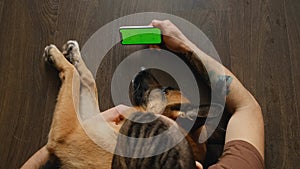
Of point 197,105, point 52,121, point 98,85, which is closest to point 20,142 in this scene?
point 52,121

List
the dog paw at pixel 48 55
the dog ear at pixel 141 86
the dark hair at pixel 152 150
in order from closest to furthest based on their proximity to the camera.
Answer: the dark hair at pixel 152 150, the dog ear at pixel 141 86, the dog paw at pixel 48 55

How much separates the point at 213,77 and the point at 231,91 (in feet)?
0.34

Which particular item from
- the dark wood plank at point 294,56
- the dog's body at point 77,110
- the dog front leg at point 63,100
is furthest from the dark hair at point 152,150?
the dark wood plank at point 294,56

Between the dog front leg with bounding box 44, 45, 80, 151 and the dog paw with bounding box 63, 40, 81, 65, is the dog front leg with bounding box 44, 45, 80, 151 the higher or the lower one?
the lower one

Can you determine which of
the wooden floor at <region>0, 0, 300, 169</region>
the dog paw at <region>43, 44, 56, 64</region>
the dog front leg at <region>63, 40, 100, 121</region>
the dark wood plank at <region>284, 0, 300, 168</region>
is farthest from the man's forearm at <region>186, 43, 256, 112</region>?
the dog paw at <region>43, 44, 56, 64</region>

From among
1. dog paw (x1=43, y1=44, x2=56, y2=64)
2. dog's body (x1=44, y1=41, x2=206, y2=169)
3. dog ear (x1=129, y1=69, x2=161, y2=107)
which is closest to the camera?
dog's body (x1=44, y1=41, x2=206, y2=169)

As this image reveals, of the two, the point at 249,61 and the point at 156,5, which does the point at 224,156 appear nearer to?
the point at 249,61

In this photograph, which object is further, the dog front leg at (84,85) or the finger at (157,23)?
the finger at (157,23)

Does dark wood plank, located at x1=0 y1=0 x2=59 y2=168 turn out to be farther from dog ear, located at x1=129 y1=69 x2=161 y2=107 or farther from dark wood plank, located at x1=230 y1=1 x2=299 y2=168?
dark wood plank, located at x1=230 y1=1 x2=299 y2=168

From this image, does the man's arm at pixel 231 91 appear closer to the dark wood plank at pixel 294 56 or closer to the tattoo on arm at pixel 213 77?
the tattoo on arm at pixel 213 77

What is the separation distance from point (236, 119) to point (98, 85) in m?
0.65

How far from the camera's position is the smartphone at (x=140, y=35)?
1.88m

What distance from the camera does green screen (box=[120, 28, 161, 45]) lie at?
74.0 inches

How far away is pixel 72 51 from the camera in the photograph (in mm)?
1900
